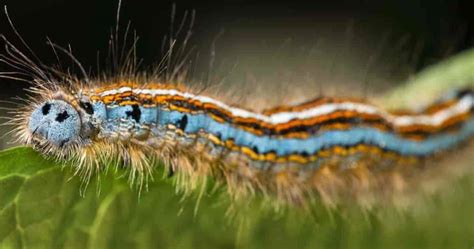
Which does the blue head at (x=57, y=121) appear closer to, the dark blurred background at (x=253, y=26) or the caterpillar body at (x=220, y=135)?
the caterpillar body at (x=220, y=135)

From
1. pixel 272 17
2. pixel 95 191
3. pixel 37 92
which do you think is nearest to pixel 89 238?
pixel 95 191

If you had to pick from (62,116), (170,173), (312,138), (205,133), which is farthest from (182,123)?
(312,138)

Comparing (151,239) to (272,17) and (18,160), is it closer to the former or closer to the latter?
(18,160)

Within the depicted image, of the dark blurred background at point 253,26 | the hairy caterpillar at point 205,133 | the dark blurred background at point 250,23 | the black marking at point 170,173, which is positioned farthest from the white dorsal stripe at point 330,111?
the dark blurred background at point 250,23

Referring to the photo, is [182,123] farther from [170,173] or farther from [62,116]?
[62,116]

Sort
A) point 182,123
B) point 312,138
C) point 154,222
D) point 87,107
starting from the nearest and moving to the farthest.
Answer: point 154,222
point 87,107
point 182,123
point 312,138

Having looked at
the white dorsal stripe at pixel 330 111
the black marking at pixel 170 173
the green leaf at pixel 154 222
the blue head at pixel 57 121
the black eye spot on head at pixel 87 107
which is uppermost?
the white dorsal stripe at pixel 330 111

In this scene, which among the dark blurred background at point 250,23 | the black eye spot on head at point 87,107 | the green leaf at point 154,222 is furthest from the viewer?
the dark blurred background at point 250,23
